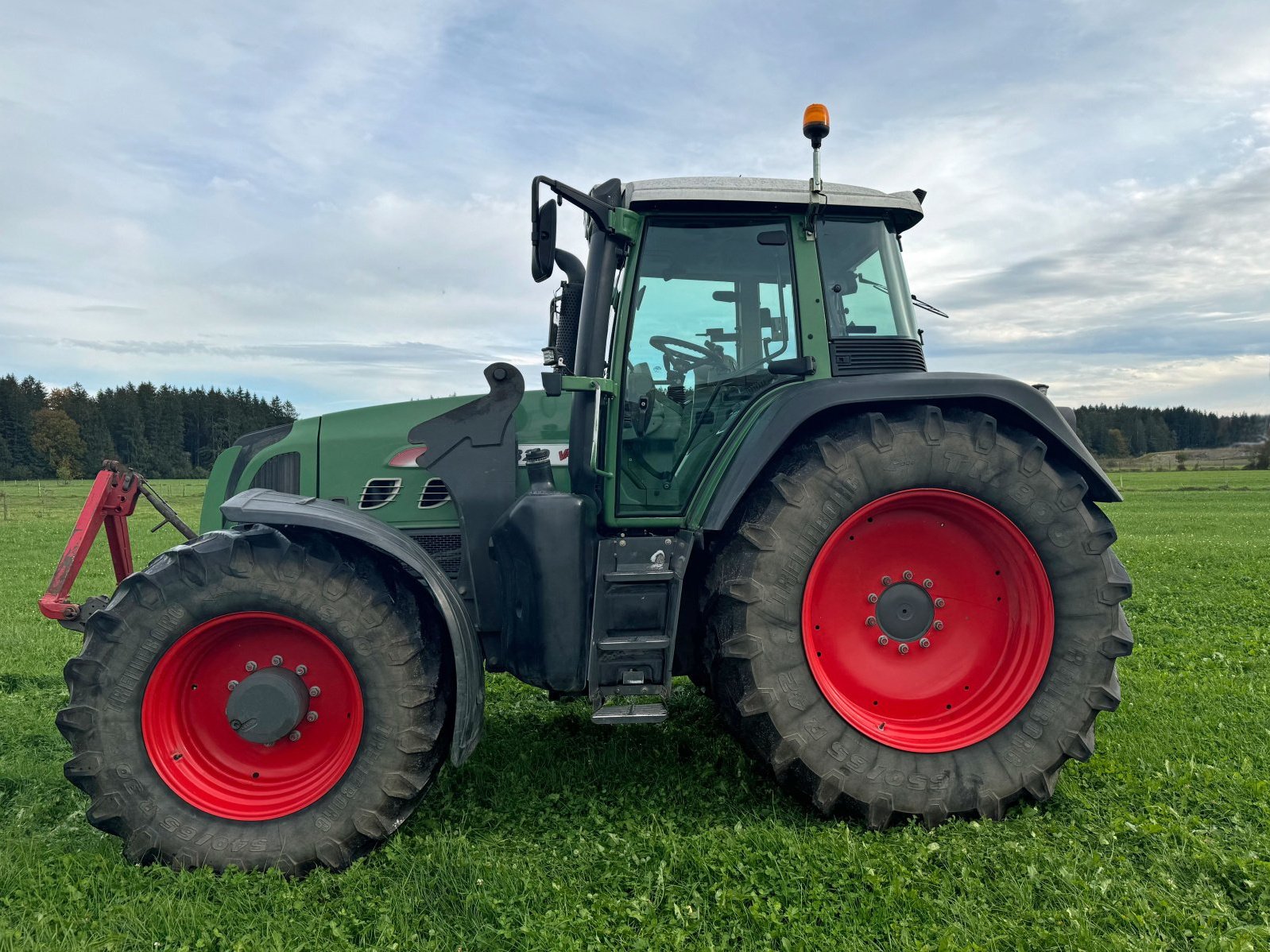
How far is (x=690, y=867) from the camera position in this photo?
3250 mm

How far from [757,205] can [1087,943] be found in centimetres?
313

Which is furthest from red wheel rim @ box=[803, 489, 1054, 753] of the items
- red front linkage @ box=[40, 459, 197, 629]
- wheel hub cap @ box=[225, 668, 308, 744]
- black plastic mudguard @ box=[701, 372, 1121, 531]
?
red front linkage @ box=[40, 459, 197, 629]

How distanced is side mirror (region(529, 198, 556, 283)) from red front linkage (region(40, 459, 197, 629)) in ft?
6.77

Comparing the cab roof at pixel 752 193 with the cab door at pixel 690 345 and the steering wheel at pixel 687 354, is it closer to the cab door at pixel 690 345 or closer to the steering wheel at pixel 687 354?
the cab door at pixel 690 345

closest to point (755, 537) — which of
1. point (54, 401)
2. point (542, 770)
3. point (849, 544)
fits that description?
point (849, 544)

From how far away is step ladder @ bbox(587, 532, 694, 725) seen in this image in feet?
12.0

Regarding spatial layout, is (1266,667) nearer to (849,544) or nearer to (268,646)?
(849,544)

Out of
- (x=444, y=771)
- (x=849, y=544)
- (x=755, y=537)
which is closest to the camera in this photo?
(x=755, y=537)

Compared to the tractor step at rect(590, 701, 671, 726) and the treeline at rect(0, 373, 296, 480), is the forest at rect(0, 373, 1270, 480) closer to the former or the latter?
the treeline at rect(0, 373, 296, 480)

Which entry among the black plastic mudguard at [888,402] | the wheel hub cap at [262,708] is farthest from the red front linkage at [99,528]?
the black plastic mudguard at [888,402]

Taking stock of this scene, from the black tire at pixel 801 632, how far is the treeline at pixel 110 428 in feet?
242

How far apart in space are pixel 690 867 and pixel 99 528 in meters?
3.32

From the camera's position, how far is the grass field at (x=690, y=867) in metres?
2.87

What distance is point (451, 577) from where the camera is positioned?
392 cm
